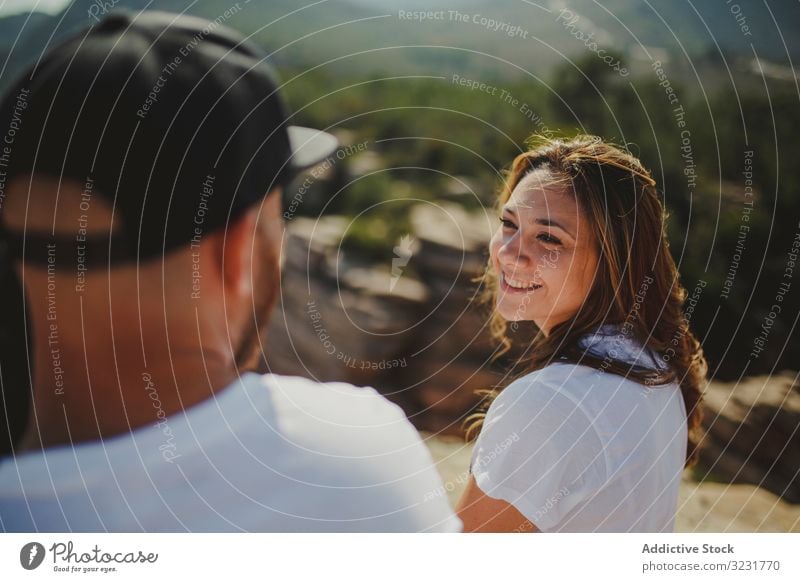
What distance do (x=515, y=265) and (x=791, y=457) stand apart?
3.94ft

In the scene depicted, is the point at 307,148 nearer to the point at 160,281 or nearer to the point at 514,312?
the point at 160,281

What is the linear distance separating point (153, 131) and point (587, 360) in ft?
2.01

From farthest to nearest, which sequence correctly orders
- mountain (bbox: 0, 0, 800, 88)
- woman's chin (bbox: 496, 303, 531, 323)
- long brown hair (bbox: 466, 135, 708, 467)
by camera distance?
mountain (bbox: 0, 0, 800, 88), woman's chin (bbox: 496, 303, 531, 323), long brown hair (bbox: 466, 135, 708, 467)

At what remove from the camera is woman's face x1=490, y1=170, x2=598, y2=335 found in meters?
1.02

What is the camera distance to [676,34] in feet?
5.11

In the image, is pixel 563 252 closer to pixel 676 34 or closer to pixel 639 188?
pixel 639 188

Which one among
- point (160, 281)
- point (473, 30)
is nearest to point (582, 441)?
point (160, 281)

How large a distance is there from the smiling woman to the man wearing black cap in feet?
0.59

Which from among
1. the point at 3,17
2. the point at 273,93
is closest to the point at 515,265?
the point at 273,93

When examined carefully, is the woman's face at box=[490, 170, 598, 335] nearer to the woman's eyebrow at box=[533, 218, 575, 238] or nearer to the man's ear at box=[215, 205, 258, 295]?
the woman's eyebrow at box=[533, 218, 575, 238]

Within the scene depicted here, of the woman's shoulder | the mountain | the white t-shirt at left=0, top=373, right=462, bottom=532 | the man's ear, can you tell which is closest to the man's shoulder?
the white t-shirt at left=0, top=373, right=462, bottom=532

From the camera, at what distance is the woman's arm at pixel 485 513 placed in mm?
951

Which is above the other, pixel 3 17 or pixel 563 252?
pixel 3 17

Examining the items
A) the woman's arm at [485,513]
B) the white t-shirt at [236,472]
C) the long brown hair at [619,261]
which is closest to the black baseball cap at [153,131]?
the white t-shirt at [236,472]
